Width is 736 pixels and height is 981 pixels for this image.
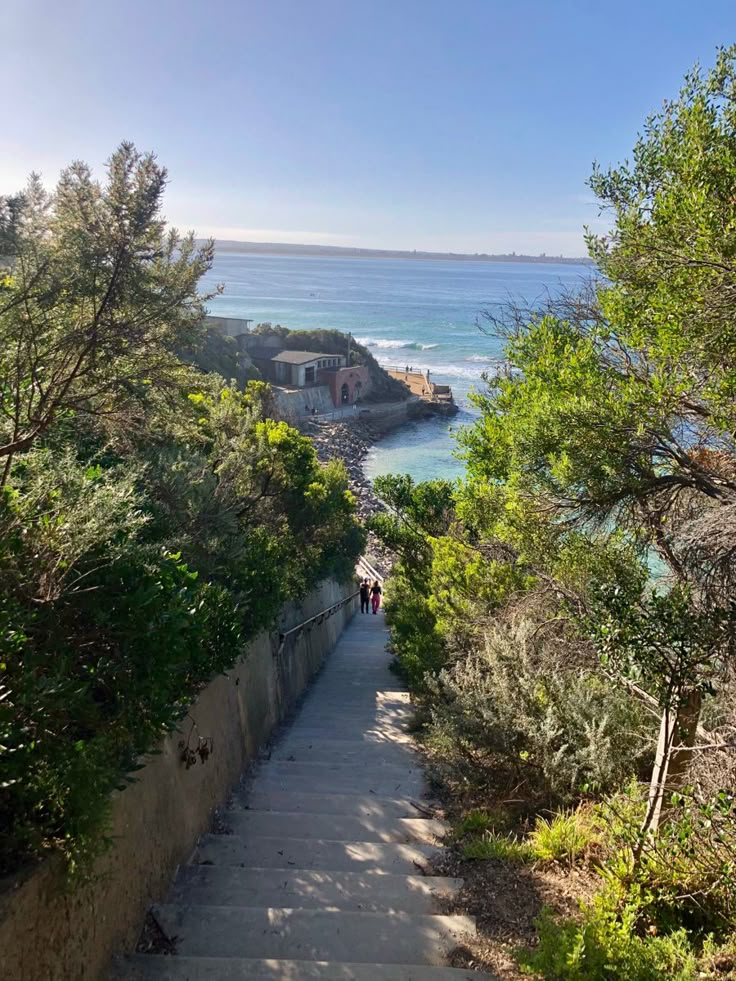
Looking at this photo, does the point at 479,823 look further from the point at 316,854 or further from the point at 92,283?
the point at 92,283

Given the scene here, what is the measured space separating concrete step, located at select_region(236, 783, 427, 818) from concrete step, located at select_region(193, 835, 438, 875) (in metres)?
0.71

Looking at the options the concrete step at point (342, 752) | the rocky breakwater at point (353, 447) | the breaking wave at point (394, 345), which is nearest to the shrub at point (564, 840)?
the concrete step at point (342, 752)

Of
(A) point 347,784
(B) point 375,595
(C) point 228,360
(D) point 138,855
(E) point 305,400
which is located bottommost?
(B) point 375,595

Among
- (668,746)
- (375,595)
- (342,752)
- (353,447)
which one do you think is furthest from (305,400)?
(668,746)

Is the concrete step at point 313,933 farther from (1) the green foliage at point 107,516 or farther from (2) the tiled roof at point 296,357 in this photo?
(2) the tiled roof at point 296,357

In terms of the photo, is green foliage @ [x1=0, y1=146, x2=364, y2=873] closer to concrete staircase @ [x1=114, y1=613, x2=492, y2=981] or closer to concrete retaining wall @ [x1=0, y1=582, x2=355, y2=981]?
concrete retaining wall @ [x1=0, y1=582, x2=355, y2=981]

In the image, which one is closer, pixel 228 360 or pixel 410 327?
pixel 228 360

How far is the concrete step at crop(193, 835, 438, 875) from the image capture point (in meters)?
5.10

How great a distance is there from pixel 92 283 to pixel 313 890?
5859mm

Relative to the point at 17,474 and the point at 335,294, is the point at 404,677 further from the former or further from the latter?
the point at 335,294

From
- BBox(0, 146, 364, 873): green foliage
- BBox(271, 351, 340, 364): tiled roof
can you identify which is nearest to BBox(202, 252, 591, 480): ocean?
BBox(0, 146, 364, 873): green foliage

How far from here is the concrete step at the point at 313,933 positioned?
3904mm

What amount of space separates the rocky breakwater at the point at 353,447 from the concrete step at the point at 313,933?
1054 inches

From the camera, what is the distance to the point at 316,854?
5.26 meters
